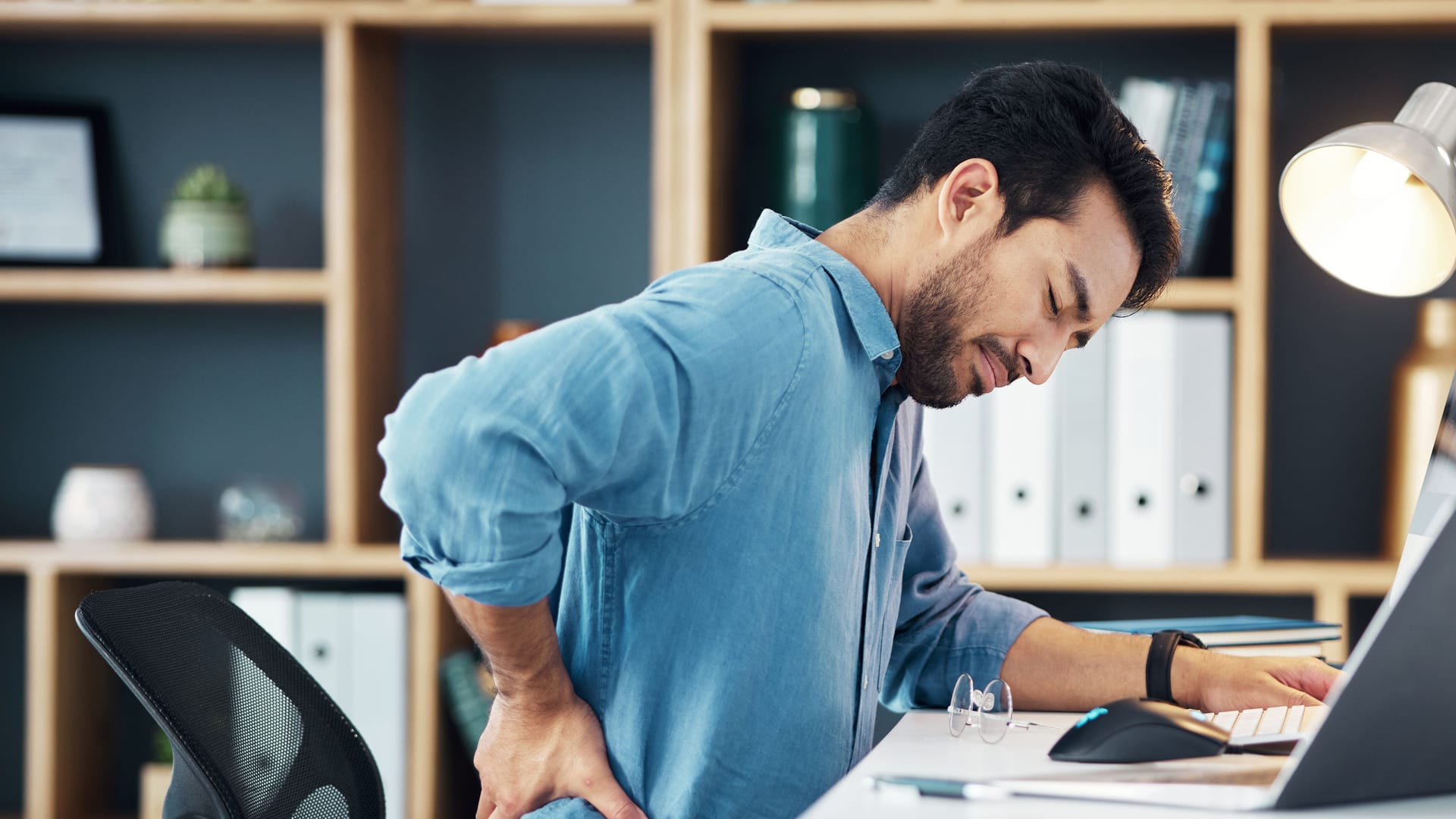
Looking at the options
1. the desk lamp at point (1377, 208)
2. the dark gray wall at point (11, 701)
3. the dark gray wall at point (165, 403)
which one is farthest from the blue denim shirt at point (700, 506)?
the dark gray wall at point (11, 701)

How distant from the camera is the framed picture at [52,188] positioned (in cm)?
227

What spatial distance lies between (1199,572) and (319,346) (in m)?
1.50

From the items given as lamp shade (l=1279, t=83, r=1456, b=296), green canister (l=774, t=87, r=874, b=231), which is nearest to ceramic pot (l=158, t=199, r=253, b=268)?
green canister (l=774, t=87, r=874, b=231)

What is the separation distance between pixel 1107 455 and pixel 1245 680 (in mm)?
893

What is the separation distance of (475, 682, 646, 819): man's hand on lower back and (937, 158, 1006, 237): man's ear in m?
0.46

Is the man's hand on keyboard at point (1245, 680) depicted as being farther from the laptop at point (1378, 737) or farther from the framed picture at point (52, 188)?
the framed picture at point (52, 188)

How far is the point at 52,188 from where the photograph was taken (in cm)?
229

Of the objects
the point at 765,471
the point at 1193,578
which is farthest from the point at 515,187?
the point at 765,471

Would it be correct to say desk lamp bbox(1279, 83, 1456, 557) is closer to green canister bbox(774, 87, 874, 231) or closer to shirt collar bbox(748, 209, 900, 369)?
shirt collar bbox(748, 209, 900, 369)

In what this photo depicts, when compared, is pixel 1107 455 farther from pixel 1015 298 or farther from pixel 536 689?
pixel 536 689

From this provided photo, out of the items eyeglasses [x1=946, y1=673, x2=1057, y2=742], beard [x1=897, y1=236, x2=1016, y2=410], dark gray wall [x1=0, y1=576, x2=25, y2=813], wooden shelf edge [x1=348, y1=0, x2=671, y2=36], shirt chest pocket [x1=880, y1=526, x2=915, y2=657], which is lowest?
dark gray wall [x1=0, y1=576, x2=25, y2=813]

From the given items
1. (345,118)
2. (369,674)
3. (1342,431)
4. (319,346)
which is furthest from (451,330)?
(1342,431)

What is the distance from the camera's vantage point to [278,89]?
2350 mm

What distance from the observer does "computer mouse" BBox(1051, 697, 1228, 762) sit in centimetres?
80
